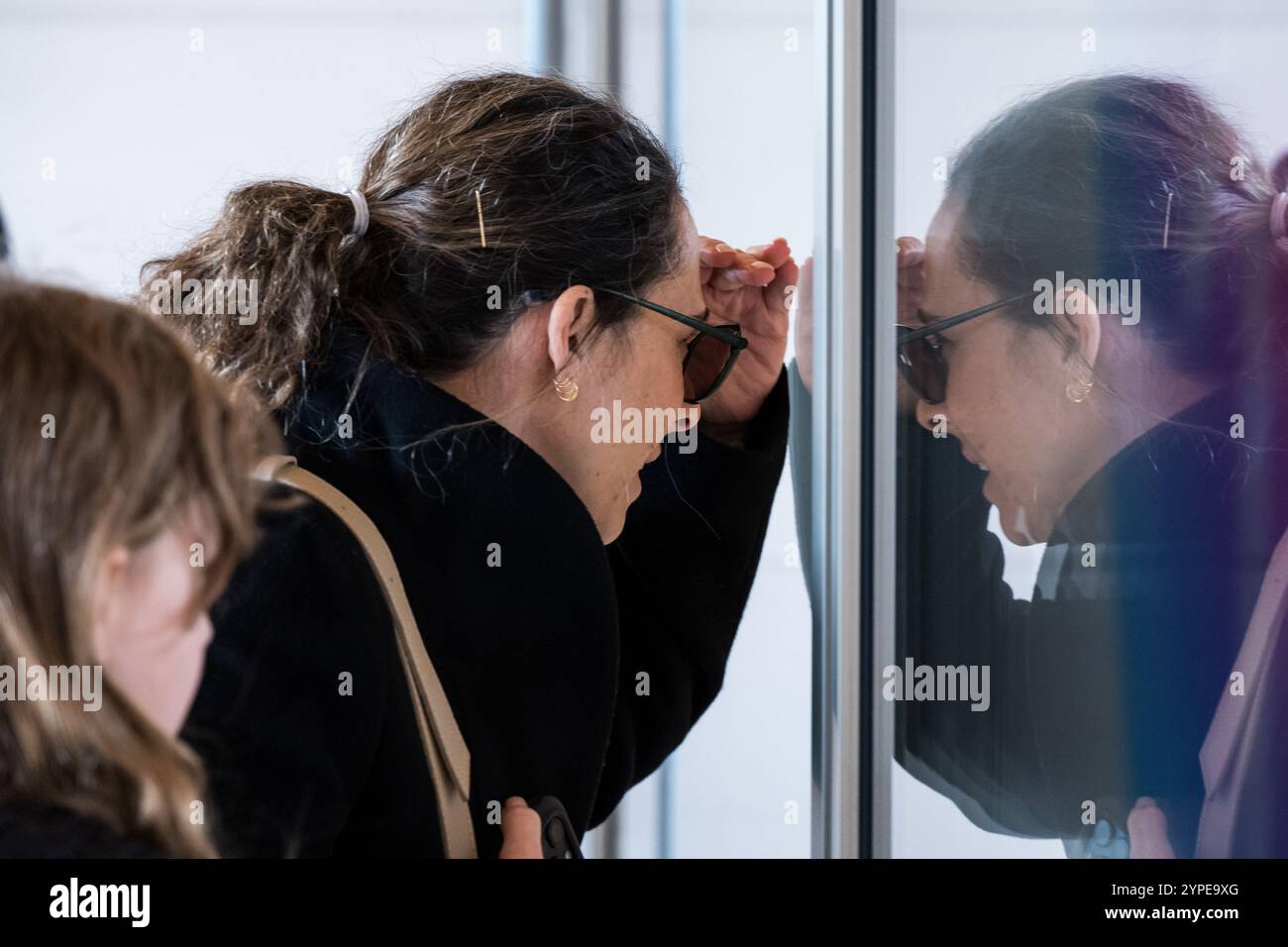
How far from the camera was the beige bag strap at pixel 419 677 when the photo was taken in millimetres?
973

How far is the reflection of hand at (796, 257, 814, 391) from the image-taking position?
3.62ft

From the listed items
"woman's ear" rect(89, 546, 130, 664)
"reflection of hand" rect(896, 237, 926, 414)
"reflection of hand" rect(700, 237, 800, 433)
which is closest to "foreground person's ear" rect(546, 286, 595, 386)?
"reflection of hand" rect(700, 237, 800, 433)

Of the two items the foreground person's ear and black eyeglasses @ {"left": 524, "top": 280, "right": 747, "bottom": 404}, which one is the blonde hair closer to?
the foreground person's ear

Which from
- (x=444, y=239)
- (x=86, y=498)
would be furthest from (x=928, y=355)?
A: (x=86, y=498)

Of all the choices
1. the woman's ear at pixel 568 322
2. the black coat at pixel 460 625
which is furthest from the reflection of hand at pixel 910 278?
the woman's ear at pixel 568 322

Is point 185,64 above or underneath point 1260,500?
above

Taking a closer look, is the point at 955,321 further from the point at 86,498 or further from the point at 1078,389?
the point at 86,498

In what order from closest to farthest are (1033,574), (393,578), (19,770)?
(19,770) < (393,578) < (1033,574)

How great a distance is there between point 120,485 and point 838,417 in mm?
543

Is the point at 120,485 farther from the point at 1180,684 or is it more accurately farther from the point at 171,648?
the point at 1180,684

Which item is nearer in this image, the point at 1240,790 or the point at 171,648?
the point at 171,648

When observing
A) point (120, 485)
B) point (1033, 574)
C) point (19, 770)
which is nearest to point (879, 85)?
point (1033, 574)

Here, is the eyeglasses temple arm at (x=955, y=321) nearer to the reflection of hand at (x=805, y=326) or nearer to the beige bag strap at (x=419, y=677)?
the reflection of hand at (x=805, y=326)

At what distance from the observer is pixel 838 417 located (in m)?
1.10
